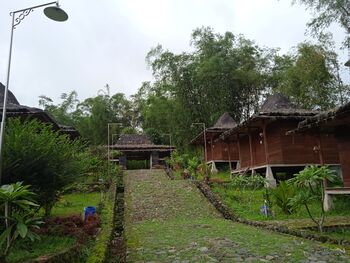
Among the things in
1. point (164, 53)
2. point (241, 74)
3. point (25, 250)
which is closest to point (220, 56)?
point (241, 74)

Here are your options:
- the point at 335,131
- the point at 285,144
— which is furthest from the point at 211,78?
the point at 335,131

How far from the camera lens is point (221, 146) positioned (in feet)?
88.5

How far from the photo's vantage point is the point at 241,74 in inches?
1119

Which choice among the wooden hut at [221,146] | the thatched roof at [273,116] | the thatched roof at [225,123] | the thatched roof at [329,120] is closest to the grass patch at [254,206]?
the thatched roof at [329,120]

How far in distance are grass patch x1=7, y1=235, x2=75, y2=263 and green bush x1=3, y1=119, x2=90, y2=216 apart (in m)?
1.15

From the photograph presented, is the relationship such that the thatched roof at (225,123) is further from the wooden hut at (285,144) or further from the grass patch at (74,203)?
the grass patch at (74,203)

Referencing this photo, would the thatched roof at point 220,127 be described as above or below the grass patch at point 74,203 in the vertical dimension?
above

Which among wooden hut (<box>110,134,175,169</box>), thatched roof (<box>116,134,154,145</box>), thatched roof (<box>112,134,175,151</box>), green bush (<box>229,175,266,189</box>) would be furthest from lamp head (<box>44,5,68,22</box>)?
thatched roof (<box>116,134,154,145</box>)

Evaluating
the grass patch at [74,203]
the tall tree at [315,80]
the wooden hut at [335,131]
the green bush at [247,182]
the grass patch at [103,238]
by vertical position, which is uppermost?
the tall tree at [315,80]

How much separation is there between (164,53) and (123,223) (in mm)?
20874

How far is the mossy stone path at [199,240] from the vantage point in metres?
6.32

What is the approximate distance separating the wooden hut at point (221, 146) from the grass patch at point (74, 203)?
1121cm

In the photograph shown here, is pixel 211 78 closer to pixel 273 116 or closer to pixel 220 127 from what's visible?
pixel 220 127

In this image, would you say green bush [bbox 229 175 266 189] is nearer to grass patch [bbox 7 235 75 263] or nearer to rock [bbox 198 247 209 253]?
rock [bbox 198 247 209 253]
